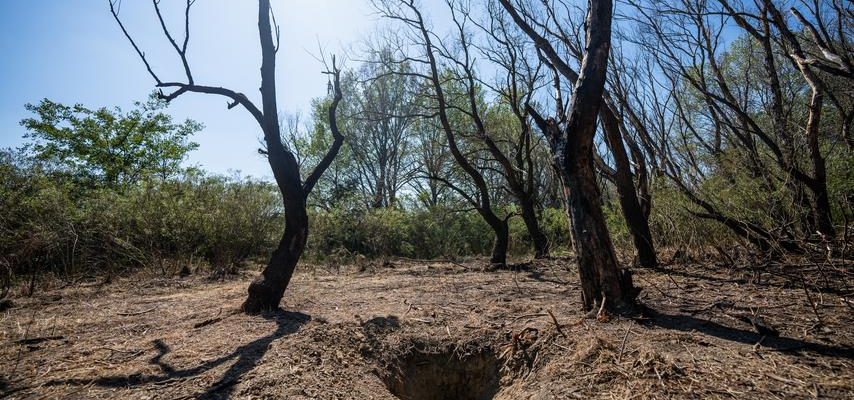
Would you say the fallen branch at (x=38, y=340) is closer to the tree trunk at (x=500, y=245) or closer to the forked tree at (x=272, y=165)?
the forked tree at (x=272, y=165)

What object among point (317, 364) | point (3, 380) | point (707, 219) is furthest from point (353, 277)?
point (707, 219)

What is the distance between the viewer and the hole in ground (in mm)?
3271

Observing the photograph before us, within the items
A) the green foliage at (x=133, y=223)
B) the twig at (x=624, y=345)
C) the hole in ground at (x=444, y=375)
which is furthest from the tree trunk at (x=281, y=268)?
the green foliage at (x=133, y=223)

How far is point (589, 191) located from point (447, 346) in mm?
1744

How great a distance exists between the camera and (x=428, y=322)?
3.88m

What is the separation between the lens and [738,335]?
2840 millimetres

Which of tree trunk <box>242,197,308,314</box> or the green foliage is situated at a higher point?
the green foliage

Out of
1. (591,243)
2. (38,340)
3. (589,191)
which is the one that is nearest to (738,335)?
(591,243)

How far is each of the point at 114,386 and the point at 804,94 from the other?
12970mm

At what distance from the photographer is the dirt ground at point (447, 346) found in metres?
2.42

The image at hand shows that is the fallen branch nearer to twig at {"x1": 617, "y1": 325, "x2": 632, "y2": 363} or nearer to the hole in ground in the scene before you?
the hole in ground

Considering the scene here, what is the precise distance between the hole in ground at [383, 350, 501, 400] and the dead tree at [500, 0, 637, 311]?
Answer: 108 cm

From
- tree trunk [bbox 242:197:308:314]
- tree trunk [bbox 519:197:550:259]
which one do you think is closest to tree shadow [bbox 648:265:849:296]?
tree trunk [bbox 519:197:550:259]

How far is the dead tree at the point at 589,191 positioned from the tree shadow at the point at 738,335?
29 centimetres
